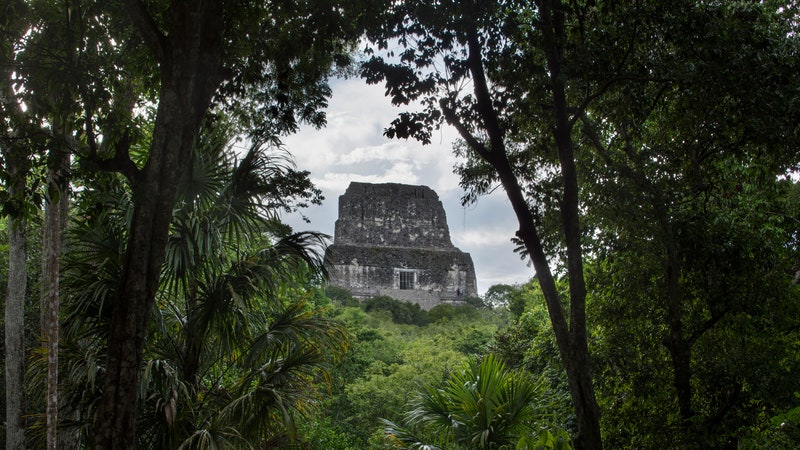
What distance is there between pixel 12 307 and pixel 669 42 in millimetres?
8801

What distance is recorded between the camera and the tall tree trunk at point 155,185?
4.40 meters

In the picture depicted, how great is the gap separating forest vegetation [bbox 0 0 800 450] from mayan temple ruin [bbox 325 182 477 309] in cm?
2971

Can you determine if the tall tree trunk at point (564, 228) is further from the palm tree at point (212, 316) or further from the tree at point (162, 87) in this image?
the palm tree at point (212, 316)

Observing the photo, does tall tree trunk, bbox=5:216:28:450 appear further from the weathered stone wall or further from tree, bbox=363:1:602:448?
the weathered stone wall

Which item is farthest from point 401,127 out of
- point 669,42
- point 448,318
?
point 448,318

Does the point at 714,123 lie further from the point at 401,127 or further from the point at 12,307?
the point at 12,307

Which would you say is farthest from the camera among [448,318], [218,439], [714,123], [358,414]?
[448,318]

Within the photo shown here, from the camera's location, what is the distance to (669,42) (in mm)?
7039

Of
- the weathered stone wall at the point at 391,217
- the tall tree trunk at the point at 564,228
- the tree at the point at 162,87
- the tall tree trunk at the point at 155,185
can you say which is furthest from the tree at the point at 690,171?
the weathered stone wall at the point at 391,217

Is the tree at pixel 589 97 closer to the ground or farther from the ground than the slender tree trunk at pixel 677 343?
A: farther from the ground

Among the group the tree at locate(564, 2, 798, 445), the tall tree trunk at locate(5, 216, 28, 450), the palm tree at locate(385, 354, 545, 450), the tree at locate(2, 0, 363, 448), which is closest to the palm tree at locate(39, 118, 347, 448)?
the tree at locate(2, 0, 363, 448)

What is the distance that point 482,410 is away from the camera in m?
7.18

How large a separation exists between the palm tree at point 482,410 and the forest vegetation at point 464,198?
30 mm

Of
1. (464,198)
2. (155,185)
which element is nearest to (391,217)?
(464,198)
